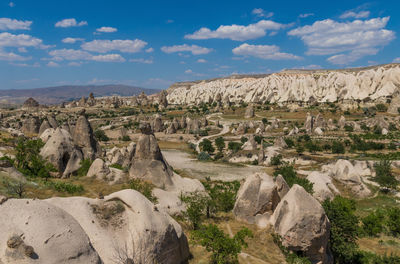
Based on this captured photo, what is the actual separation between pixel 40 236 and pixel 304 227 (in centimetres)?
1375

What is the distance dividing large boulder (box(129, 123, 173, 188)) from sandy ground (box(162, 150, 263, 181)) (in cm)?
1888

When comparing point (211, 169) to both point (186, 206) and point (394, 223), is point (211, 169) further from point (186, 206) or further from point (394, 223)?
point (186, 206)

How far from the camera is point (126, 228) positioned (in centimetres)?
1179

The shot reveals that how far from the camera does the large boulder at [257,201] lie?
20.9m

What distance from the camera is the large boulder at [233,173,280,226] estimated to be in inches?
821

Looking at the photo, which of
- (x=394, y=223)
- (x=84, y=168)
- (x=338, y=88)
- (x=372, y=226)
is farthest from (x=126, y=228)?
(x=338, y=88)

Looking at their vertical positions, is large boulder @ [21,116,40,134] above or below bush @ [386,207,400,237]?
above

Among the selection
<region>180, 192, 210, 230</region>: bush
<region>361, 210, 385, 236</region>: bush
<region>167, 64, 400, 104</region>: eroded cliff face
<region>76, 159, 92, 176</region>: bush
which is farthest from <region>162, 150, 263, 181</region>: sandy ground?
<region>167, 64, 400, 104</region>: eroded cliff face

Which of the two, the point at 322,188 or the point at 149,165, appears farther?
the point at 322,188

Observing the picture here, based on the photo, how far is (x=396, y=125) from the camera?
91.8m

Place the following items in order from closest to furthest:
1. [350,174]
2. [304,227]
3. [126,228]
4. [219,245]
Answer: [126,228] < [219,245] < [304,227] < [350,174]

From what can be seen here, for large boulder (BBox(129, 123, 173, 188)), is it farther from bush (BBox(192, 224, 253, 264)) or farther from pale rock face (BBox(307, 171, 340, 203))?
pale rock face (BBox(307, 171, 340, 203))

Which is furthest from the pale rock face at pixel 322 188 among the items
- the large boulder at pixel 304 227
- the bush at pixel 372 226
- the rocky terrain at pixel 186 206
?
the large boulder at pixel 304 227

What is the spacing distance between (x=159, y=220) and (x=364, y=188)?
112 ft
